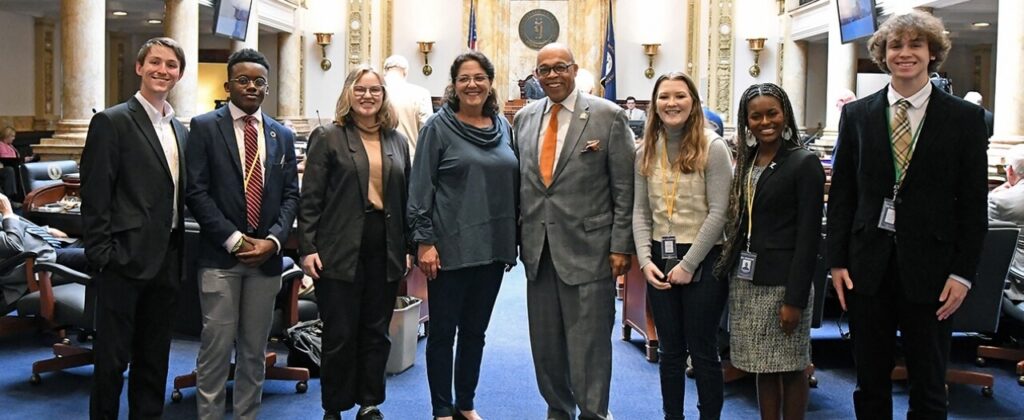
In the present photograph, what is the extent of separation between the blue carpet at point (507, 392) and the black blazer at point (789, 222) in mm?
1329

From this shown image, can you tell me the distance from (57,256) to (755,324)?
369cm

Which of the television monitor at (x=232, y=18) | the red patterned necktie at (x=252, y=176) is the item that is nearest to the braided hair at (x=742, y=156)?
the red patterned necktie at (x=252, y=176)

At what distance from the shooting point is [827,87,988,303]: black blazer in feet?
9.37

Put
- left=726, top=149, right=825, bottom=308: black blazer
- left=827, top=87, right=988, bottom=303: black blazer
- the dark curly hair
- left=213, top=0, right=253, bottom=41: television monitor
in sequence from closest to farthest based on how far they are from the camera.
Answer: left=827, top=87, right=988, bottom=303: black blazer < left=726, top=149, right=825, bottom=308: black blazer < the dark curly hair < left=213, top=0, right=253, bottom=41: television monitor

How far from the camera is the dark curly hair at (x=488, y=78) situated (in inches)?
145

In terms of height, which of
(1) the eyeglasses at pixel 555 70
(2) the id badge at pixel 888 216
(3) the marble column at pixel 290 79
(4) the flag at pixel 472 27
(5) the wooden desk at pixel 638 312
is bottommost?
(5) the wooden desk at pixel 638 312

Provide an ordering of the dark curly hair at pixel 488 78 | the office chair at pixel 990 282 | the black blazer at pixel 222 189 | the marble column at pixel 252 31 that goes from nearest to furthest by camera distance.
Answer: the black blazer at pixel 222 189 < the dark curly hair at pixel 488 78 < the office chair at pixel 990 282 < the marble column at pixel 252 31

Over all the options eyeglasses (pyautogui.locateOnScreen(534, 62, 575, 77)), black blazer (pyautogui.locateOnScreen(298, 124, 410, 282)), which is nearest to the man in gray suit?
eyeglasses (pyautogui.locateOnScreen(534, 62, 575, 77))

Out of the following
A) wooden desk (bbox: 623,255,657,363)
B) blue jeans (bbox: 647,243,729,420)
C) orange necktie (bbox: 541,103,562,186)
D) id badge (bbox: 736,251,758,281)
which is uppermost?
orange necktie (bbox: 541,103,562,186)

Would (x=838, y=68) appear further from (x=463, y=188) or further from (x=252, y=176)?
(x=252, y=176)

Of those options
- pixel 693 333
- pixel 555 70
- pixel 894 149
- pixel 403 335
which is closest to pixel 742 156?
pixel 894 149

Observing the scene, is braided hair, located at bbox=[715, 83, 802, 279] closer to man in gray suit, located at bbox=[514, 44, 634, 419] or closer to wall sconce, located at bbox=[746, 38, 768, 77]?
man in gray suit, located at bbox=[514, 44, 634, 419]

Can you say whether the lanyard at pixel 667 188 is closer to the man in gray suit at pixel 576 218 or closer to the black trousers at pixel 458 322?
the man in gray suit at pixel 576 218

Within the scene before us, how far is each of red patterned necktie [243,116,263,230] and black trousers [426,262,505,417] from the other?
0.76m
